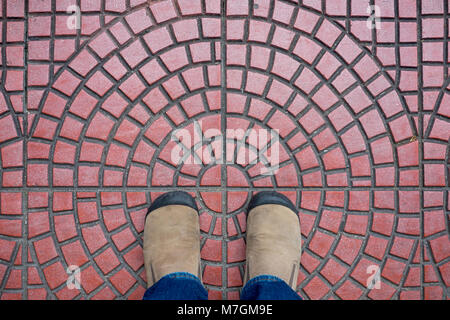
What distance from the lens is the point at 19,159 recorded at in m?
1.47

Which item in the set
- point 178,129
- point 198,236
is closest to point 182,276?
point 198,236

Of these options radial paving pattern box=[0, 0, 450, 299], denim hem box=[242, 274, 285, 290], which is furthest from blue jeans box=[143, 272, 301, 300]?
radial paving pattern box=[0, 0, 450, 299]

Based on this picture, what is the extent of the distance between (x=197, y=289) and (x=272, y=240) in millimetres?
349

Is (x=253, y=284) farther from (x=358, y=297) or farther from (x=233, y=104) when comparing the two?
(x=233, y=104)

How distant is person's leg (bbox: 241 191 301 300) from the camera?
1.39 metres

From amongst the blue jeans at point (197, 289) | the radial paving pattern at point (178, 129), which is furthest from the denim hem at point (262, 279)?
the radial paving pattern at point (178, 129)

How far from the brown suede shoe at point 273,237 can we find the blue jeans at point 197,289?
54mm

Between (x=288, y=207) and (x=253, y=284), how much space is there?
1.09 feet

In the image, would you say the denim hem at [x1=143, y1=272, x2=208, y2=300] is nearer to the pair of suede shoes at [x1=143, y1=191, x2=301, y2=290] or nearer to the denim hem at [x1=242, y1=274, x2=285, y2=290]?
the pair of suede shoes at [x1=143, y1=191, x2=301, y2=290]

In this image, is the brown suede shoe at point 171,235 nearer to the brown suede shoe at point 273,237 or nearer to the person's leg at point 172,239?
the person's leg at point 172,239

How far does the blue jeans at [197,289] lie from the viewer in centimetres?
125

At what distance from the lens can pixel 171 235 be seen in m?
1.44

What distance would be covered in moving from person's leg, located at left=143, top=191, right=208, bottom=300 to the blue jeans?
0.02 metres

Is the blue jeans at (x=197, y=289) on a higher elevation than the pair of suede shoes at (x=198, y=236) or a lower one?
lower
